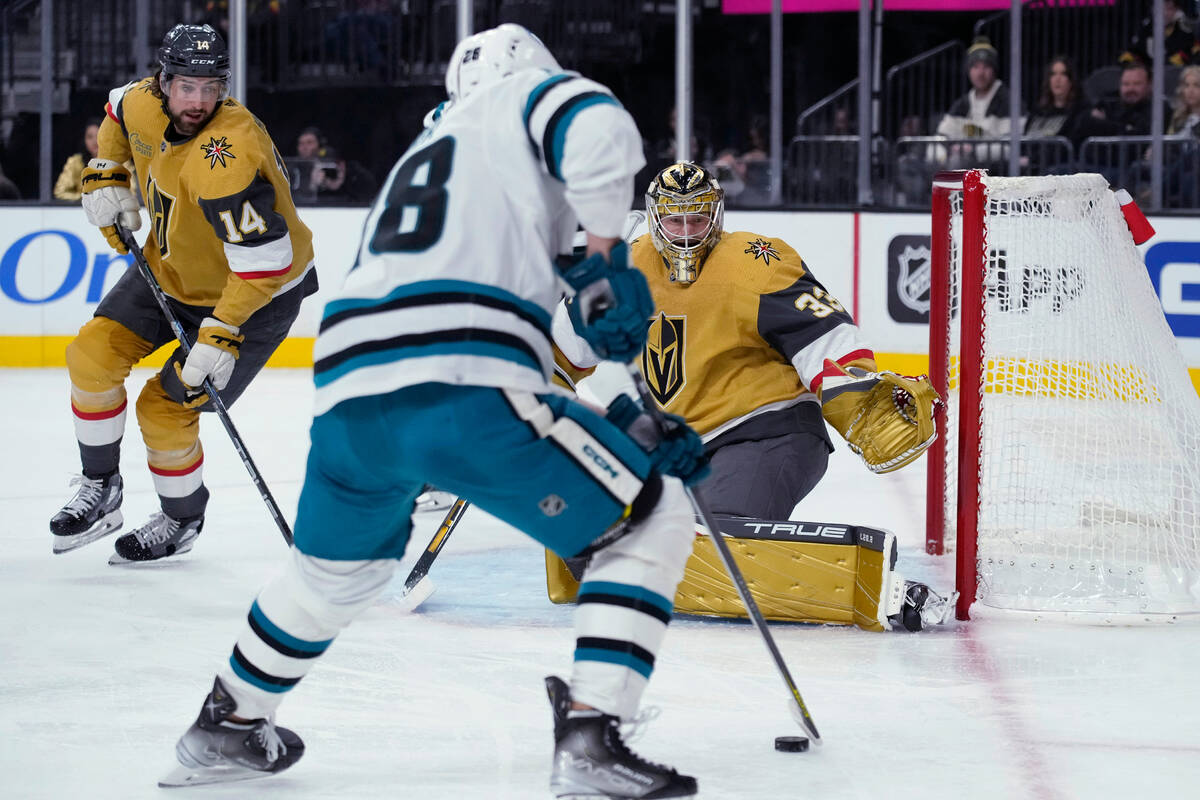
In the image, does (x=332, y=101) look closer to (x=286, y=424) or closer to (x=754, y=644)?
(x=286, y=424)

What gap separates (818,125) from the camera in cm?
873

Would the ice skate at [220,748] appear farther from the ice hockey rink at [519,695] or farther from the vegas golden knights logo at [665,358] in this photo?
the vegas golden knights logo at [665,358]

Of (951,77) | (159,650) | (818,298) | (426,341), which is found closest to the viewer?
(426,341)

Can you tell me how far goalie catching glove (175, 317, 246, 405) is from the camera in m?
3.50

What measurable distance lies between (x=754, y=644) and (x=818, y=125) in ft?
19.8

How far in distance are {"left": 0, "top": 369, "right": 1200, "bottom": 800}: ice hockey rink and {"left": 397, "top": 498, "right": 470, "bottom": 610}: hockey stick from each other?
31 mm

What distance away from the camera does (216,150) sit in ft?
11.5

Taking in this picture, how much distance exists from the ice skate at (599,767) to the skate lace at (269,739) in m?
0.46

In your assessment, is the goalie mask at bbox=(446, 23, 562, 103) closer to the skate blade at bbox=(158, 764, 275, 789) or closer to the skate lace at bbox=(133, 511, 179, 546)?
the skate blade at bbox=(158, 764, 275, 789)

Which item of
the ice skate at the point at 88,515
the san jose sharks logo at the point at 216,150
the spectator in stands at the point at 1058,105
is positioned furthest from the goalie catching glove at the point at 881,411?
the spectator in stands at the point at 1058,105

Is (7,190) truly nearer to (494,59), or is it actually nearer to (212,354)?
(212,354)

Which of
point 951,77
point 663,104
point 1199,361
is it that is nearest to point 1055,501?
point 1199,361

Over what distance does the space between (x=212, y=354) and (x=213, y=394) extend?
122mm

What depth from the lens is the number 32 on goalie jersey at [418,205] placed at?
2.03m
